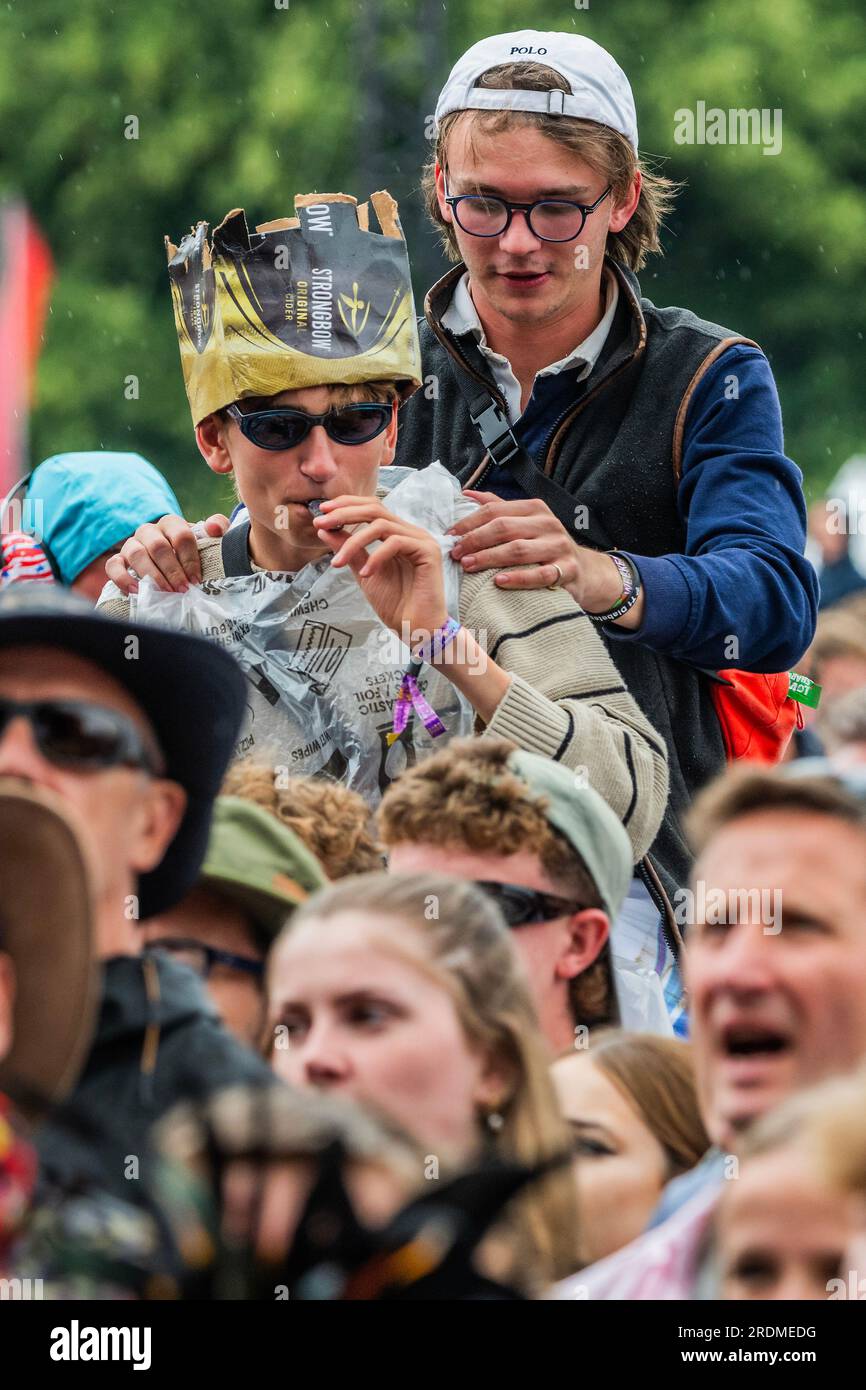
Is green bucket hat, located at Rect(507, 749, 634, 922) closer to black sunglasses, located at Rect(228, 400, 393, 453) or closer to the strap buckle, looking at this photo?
black sunglasses, located at Rect(228, 400, 393, 453)

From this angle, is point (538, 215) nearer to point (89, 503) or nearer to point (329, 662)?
point (329, 662)

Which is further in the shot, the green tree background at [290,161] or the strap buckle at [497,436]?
the green tree background at [290,161]

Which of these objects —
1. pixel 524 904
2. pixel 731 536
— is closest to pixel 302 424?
pixel 731 536

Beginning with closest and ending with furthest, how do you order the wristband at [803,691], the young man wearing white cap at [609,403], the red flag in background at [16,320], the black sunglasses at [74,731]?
the black sunglasses at [74,731], the young man wearing white cap at [609,403], the wristband at [803,691], the red flag in background at [16,320]

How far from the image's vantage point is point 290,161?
14.1 m

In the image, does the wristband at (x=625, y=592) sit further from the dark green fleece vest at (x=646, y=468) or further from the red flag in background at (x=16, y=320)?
the red flag in background at (x=16, y=320)

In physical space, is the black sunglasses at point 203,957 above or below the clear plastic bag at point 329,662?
below

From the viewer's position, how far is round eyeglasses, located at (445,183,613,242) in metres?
3.25

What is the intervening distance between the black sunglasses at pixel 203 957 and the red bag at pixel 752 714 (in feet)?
3.66

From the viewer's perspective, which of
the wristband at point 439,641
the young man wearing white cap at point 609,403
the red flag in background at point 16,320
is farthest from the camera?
the red flag in background at point 16,320

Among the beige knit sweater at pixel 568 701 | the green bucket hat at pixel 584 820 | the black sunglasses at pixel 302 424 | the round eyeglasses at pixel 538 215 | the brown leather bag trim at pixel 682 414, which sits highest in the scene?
the round eyeglasses at pixel 538 215

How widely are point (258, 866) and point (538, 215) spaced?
3.97 ft

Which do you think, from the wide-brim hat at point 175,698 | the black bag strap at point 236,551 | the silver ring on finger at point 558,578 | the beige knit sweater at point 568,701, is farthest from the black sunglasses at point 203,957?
the black bag strap at point 236,551

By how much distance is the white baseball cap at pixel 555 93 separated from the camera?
10.6ft
